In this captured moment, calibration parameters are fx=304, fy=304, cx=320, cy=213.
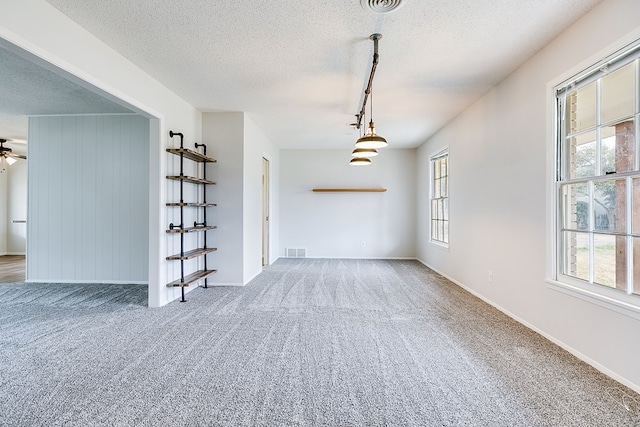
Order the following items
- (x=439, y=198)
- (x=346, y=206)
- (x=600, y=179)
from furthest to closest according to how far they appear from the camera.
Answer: (x=346, y=206) → (x=439, y=198) → (x=600, y=179)

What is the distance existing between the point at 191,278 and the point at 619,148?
14.7 ft

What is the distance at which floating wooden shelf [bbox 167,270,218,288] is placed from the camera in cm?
373

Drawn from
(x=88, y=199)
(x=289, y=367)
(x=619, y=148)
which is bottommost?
(x=289, y=367)

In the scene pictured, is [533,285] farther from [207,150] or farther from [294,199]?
[294,199]

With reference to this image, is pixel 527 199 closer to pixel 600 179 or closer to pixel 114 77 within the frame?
pixel 600 179

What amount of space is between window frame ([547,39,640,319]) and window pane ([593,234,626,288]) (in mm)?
37

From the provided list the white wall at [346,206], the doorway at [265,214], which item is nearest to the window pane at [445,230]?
the white wall at [346,206]

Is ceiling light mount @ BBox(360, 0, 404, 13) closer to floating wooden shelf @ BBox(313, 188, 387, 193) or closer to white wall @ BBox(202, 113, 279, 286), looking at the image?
white wall @ BBox(202, 113, 279, 286)

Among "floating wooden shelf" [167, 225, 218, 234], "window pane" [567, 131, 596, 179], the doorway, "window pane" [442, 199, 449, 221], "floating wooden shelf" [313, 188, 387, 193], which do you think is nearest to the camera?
"window pane" [567, 131, 596, 179]

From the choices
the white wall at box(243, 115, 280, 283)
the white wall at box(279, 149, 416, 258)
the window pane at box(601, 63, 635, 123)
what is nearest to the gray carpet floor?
the white wall at box(243, 115, 280, 283)

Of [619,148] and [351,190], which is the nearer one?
[619,148]

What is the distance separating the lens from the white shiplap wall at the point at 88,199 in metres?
4.83

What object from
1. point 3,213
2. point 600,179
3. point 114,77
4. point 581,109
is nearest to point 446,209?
point 581,109

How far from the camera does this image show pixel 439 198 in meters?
5.89
